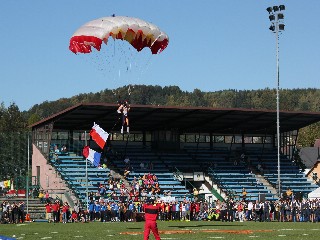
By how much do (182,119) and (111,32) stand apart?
24401 mm

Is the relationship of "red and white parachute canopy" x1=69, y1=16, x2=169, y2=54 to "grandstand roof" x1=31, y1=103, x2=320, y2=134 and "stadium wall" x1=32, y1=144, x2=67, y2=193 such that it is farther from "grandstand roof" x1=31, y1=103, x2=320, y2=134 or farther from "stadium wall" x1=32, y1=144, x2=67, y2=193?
"stadium wall" x1=32, y1=144, x2=67, y2=193

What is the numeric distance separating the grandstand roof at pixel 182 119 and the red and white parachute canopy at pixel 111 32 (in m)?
15.1

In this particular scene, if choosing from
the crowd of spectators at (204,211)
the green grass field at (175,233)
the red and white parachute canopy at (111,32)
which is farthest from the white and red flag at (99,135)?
the green grass field at (175,233)

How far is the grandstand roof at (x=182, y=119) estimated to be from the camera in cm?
5894

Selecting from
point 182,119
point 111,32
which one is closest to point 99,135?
point 182,119

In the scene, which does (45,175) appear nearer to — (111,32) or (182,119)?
(182,119)

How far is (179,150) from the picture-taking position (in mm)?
67938

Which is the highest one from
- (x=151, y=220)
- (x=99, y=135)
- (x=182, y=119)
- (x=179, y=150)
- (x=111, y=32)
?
(x=111, y=32)

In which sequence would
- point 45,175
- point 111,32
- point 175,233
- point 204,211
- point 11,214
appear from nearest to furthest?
point 175,233 < point 111,32 < point 11,214 < point 204,211 < point 45,175

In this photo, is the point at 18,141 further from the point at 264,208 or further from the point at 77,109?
the point at 264,208

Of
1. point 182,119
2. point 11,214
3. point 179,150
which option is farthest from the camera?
point 179,150

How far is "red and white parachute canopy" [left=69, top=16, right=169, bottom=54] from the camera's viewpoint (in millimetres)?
40156

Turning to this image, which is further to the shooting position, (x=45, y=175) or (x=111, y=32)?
(x=45, y=175)

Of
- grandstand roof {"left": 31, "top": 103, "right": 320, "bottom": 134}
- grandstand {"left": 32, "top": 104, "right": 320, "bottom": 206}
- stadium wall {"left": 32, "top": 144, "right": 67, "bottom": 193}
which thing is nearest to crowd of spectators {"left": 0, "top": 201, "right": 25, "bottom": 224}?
grandstand {"left": 32, "top": 104, "right": 320, "bottom": 206}
